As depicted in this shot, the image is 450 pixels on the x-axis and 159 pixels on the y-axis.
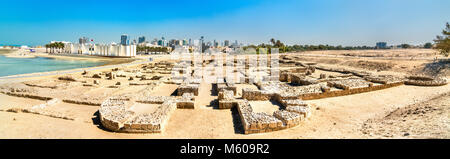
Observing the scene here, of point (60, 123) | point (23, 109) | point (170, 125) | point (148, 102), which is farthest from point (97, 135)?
point (23, 109)

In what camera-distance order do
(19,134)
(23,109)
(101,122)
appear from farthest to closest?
(23,109) → (101,122) → (19,134)

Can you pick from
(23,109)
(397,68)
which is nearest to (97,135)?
(23,109)

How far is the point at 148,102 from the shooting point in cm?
1142

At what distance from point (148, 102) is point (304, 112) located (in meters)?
8.33

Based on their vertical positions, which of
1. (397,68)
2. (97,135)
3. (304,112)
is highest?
(397,68)

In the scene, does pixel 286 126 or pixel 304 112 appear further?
pixel 304 112
